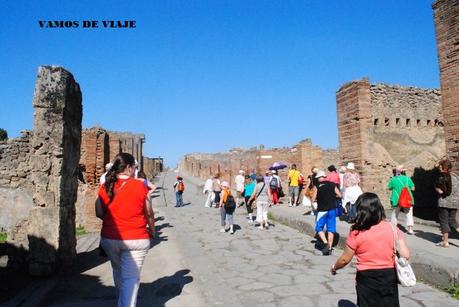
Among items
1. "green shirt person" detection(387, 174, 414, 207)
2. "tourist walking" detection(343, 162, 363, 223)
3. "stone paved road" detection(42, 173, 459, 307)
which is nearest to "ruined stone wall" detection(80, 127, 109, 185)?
"stone paved road" detection(42, 173, 459, 307)

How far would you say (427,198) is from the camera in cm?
1231

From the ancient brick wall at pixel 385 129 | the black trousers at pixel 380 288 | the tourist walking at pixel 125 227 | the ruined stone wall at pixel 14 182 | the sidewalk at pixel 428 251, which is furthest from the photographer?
the ancient brick wall at pixel 385 129

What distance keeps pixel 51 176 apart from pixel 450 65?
29.2 ft

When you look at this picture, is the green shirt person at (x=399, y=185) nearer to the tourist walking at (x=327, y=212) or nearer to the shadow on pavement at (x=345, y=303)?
the tourist walking at (x=327, y=212)

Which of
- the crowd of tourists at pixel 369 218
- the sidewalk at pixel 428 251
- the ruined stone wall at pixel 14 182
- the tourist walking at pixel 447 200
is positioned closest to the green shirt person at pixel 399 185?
the crowd of tourists at pixel 369 218

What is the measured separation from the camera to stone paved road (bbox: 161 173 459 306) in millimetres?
4496

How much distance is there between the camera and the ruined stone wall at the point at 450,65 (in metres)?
8.59

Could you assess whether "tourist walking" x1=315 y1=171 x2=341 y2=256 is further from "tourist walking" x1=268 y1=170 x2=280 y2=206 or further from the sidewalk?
"tourist walking" x1=268 y1=170 x2=280 y2=206

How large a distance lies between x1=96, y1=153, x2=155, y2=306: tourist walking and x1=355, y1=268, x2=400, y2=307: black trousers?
80.2 inches

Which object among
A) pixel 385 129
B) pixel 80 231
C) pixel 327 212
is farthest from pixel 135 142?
pixel 327 212

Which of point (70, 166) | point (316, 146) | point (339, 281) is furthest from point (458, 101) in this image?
point (316, 146)

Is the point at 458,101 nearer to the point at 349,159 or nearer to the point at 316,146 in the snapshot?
the point at 349,159

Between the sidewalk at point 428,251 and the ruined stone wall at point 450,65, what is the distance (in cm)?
182

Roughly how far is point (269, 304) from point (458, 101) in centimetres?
A: 705
